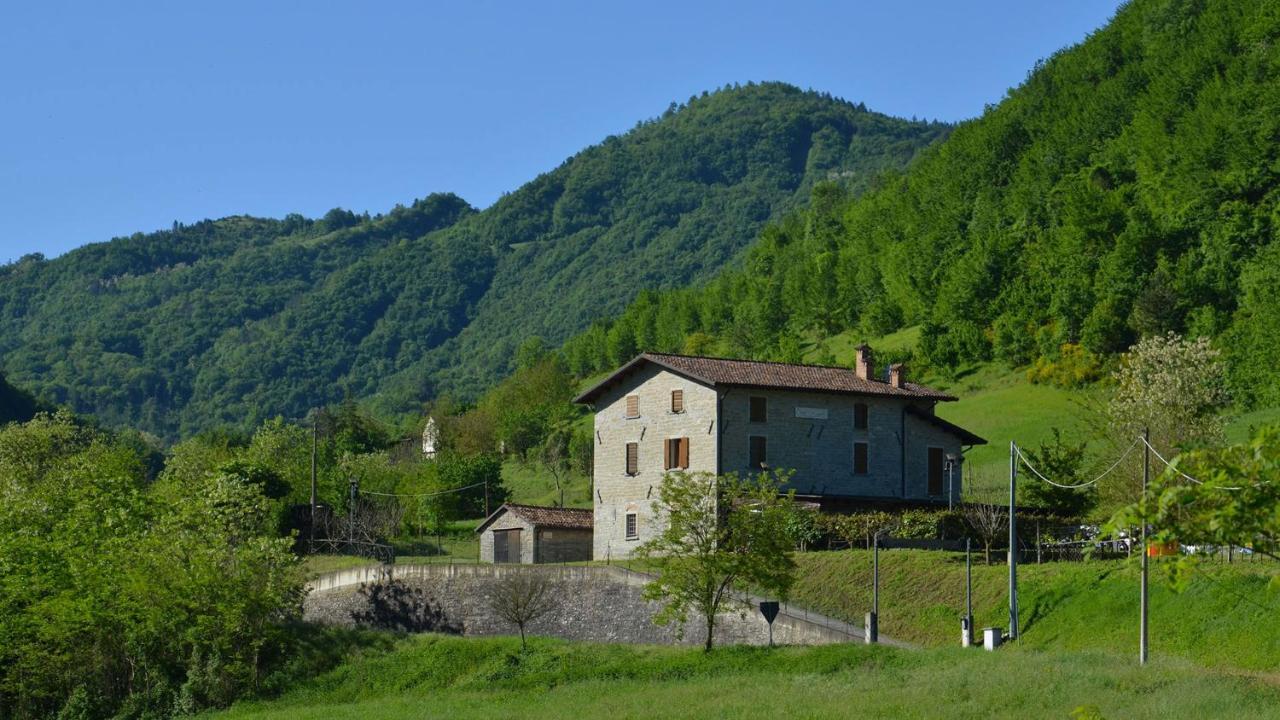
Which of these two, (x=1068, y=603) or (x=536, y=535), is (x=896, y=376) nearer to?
(x=536, y=535)

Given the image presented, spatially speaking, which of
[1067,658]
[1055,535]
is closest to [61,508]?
[1055,535]

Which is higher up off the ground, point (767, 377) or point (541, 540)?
point (767, 377)

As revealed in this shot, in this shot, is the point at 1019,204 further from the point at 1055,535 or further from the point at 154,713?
the point at 154,713

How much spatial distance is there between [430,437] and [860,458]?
96.2 m

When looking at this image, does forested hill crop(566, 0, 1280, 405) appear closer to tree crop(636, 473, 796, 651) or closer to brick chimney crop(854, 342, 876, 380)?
brick chimney crop(854, 342, 876, 380)

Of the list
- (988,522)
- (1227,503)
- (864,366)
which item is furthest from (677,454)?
(1227,503)

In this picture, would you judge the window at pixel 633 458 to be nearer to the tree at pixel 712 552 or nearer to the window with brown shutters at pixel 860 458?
the window with brown shutters at pixel 860 458

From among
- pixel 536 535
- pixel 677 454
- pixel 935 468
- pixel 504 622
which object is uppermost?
pixel 677 454

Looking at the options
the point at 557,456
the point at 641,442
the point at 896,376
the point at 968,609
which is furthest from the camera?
the point at 557,456

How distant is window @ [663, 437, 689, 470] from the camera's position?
198 feet

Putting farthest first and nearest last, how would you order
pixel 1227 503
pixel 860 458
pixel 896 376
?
1. pixel 896 376
2. pixel 860 458
3. pixel 1227 503

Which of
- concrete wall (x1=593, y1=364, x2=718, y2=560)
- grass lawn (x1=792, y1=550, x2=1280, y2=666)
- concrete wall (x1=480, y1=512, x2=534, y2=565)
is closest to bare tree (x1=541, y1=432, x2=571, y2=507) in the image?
concrete wall (x1=480, y1=512, x2=534, y2=565)

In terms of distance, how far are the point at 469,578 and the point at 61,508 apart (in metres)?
22.0

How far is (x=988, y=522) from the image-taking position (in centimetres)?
5225
